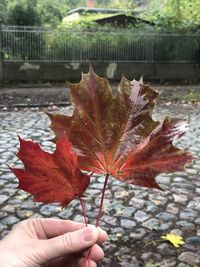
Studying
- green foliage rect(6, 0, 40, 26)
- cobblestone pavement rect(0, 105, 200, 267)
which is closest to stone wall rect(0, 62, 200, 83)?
green foliage rect(6, 0, 40, 26)

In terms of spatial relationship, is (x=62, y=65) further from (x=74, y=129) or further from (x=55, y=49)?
(x=74, y=129)

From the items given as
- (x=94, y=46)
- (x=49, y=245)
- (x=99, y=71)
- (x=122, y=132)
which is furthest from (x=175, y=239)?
(x=94, y=46)

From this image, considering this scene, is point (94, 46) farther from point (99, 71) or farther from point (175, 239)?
point (175, 239)

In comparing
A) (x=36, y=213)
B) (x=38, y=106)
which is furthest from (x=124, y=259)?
(x=38, y=106)

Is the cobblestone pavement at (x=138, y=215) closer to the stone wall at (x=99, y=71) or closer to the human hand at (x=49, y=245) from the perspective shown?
the human hand at (x=49, y=245)

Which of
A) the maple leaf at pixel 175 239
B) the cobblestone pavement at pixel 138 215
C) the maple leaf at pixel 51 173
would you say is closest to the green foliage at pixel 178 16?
the cobblestone pavement at pixel 138 215

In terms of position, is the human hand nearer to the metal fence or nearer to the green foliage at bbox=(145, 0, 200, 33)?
the metal fence
